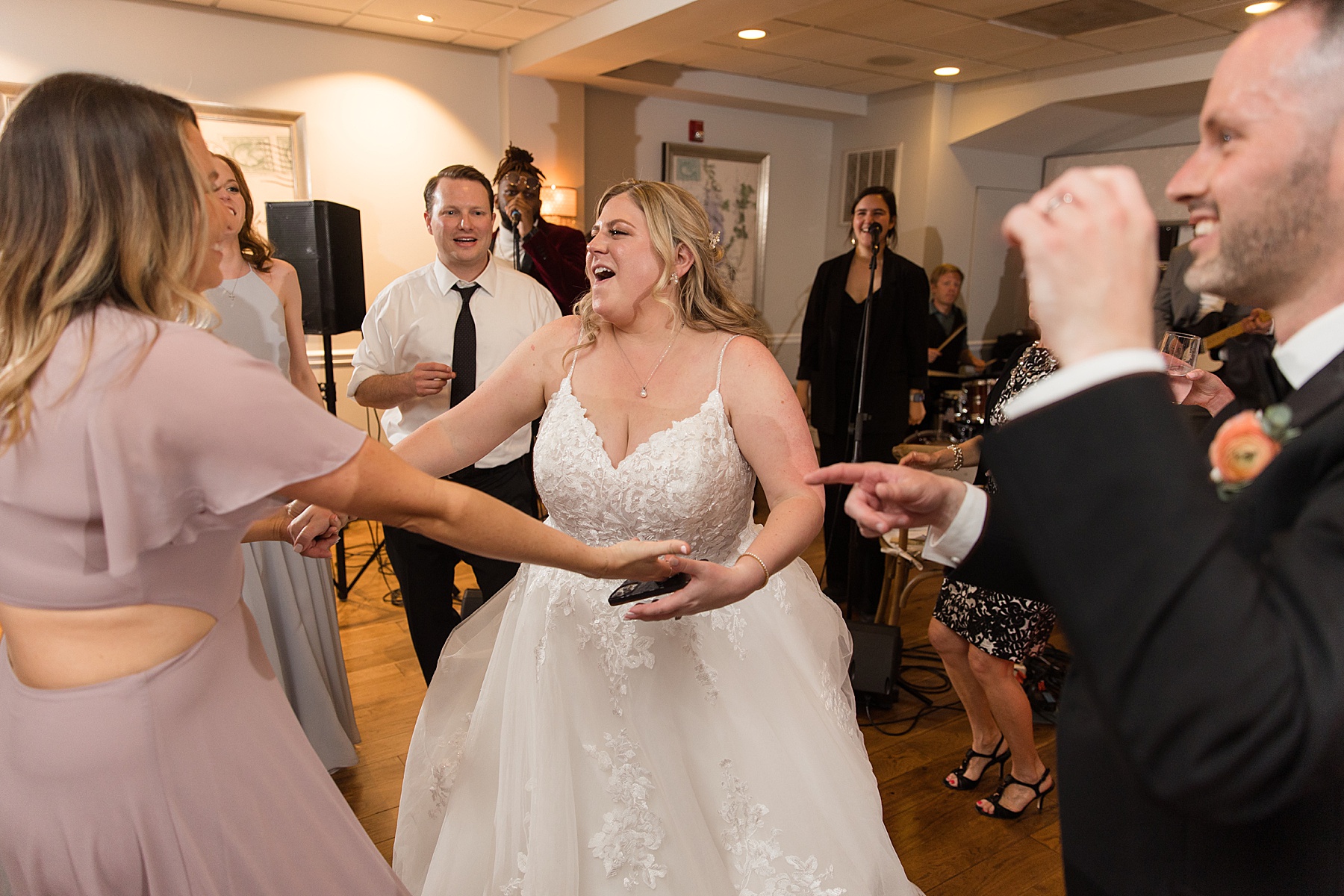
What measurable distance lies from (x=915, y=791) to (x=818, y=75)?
5.99 metres

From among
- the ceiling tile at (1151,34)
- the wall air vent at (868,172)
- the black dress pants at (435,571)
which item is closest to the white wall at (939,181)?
the wall air vent at (868,172)

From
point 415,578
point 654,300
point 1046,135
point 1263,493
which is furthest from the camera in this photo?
point 1046,135

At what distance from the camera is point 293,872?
47.8 inches

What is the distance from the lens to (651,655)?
1.84 metres

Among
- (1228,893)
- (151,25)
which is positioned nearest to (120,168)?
(1228,893)

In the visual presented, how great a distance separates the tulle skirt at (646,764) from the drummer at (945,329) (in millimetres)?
5166

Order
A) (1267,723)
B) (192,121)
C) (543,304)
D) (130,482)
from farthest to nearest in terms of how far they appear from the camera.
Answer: (543,304)
(192,121)
(130,482)
(1267,723)

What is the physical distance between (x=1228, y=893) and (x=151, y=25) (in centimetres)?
657

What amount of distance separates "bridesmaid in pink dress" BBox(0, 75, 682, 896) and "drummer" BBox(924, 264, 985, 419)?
20.2ft

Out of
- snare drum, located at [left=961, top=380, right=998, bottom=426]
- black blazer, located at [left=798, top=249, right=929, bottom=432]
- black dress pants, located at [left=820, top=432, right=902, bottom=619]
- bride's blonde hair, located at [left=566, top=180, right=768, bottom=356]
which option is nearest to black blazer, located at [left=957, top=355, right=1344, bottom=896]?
bride's blonde hair, located at [left=566, top=180, right=768, bottom=356]

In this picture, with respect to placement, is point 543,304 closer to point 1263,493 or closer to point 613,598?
point 613,598

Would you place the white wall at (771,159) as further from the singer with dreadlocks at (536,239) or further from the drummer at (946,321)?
the singer with dreadlocks at (536,239)

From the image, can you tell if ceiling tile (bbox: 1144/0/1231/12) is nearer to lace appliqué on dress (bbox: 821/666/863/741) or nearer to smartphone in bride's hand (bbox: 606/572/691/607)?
lace appliqué on dress (bbox: 821/666/863/741)

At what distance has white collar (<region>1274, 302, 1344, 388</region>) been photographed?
734mm
